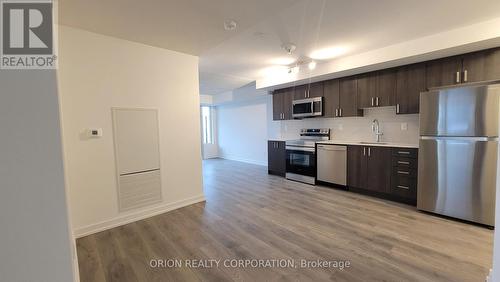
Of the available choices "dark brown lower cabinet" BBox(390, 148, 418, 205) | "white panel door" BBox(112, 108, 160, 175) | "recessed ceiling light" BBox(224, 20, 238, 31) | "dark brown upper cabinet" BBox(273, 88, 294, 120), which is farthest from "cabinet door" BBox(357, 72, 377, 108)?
"white panel door" BBox(112, 108, 160, 175)

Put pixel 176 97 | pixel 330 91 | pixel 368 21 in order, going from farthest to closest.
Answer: pixel 330 91 → pixel 176 97 → pixel 368 21

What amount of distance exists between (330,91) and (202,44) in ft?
8.96

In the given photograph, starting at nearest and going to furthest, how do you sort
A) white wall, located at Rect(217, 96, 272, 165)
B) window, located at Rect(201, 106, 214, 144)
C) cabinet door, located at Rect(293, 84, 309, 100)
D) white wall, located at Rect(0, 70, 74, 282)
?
white wall, located at Rect(0, 70, 74, 282) < cabinet door, located at Rect(293, 84, 309, 100) < white wall, located at Rect(217, 96, 272, 165) < window, located at Rect(201, 106, 214, 144)

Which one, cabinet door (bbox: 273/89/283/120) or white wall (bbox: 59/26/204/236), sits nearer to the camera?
white wall (bbox: 59/26/204/236)

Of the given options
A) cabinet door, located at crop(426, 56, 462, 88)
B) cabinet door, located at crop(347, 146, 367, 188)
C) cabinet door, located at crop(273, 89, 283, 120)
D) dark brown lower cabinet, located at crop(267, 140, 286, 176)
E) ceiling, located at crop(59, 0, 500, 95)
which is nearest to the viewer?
ceiling, located at crop(59, 0, 500, 95)

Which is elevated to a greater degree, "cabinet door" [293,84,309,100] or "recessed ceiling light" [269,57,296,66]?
"recessed ceiling light" [269,57,296,66]

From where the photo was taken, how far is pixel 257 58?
3.82 m

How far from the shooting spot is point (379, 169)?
3639 millimetres

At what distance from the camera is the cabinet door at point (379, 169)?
139 inches

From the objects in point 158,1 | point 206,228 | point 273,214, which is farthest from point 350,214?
point 158,1

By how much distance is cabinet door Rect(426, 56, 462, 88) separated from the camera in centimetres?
296

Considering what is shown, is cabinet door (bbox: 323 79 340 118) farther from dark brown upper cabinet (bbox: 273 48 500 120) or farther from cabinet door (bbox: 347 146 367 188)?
cabinet door (bbox: 347 146 367 188)

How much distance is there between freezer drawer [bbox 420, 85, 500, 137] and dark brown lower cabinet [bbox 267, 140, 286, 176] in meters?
2.75

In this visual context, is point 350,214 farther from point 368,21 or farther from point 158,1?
point 158,1
